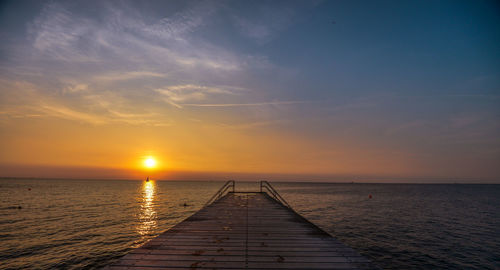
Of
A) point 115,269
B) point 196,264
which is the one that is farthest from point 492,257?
point 115,269

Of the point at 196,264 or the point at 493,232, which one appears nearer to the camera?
the point at 196,264

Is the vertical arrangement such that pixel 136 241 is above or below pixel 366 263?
below

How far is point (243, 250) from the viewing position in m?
5.98

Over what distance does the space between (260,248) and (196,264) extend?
184 cm

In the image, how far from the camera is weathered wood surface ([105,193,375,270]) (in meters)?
5.02

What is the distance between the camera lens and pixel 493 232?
22641 mm

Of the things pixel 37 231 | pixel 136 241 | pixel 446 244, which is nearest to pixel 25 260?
pixel 136 241

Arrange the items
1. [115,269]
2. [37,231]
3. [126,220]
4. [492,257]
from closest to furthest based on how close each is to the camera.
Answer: [115,269], [492,257], [37,231], [126,220]

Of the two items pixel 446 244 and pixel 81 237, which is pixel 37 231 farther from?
pixel 446 244

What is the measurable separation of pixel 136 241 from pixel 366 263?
707 inches

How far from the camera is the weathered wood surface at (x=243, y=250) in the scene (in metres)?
5.02

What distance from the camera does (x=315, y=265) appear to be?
16.5 feet

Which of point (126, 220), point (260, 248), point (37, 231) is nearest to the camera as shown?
point (260, 248)

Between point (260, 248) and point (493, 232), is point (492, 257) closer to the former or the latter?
point (493, 232)
